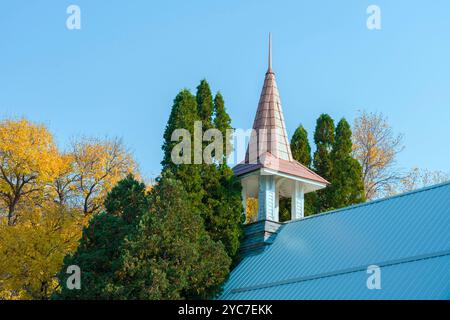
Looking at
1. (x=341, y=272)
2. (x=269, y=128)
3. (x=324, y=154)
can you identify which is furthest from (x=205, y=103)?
(x=324, y=154)

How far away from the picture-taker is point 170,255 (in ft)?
63.4

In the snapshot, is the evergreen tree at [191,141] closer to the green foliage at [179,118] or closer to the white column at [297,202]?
the green foliage at [179,118]

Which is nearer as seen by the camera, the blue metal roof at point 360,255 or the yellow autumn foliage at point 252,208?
the blue metal roof at point 360,255

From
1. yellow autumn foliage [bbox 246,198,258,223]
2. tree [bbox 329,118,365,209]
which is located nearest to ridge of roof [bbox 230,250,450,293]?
tree [bbox 329,118,365,209]

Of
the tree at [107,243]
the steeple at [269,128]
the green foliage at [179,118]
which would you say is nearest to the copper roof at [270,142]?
the steeple at [269,128]

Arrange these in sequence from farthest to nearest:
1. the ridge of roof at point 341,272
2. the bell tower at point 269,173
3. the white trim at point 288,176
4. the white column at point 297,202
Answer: the white column at point 297,202 < the white trim at point 288,176 < the bell tower at point 269,173 < the ridge of roof at point 341,272

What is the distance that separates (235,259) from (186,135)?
397 cm

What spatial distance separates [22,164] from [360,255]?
56.7 feet

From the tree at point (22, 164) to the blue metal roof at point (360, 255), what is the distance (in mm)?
12376

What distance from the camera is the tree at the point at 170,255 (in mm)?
18438
